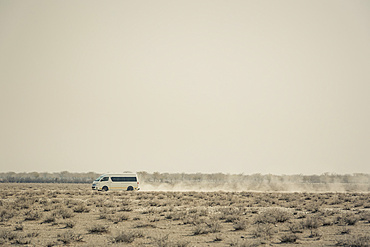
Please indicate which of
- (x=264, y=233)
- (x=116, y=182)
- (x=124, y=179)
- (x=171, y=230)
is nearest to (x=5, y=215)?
(x=171, y=230)

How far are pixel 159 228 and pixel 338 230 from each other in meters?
8.91

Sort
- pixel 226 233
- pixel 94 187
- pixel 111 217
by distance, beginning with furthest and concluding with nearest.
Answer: pixel 94 187, pixel 111 217, pixel 226 233

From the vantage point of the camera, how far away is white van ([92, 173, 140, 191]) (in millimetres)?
45812

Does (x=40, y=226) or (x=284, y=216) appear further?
(x=284, y=216)

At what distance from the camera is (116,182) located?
153 feet

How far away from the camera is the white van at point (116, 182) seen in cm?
4581

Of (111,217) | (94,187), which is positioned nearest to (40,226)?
(111,217)

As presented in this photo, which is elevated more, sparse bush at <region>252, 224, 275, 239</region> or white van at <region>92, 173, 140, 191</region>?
white van at <region>92, 173, 140, 191</region>

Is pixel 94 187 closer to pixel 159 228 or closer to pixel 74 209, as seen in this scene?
pixel 74 209

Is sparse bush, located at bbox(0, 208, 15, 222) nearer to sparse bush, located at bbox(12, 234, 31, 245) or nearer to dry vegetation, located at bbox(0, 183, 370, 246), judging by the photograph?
dry vegetation, located at bbox(0, 183, 370, 246)

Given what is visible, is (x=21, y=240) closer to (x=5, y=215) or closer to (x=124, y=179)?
(x=5, y=215)

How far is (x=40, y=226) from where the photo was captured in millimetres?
17781

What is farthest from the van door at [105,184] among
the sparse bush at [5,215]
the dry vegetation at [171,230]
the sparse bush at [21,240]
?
the sparse bush at [21,240]

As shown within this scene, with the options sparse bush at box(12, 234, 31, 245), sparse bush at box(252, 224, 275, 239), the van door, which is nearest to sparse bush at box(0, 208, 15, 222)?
sparse bush at box(12, 234, 31, 245)
